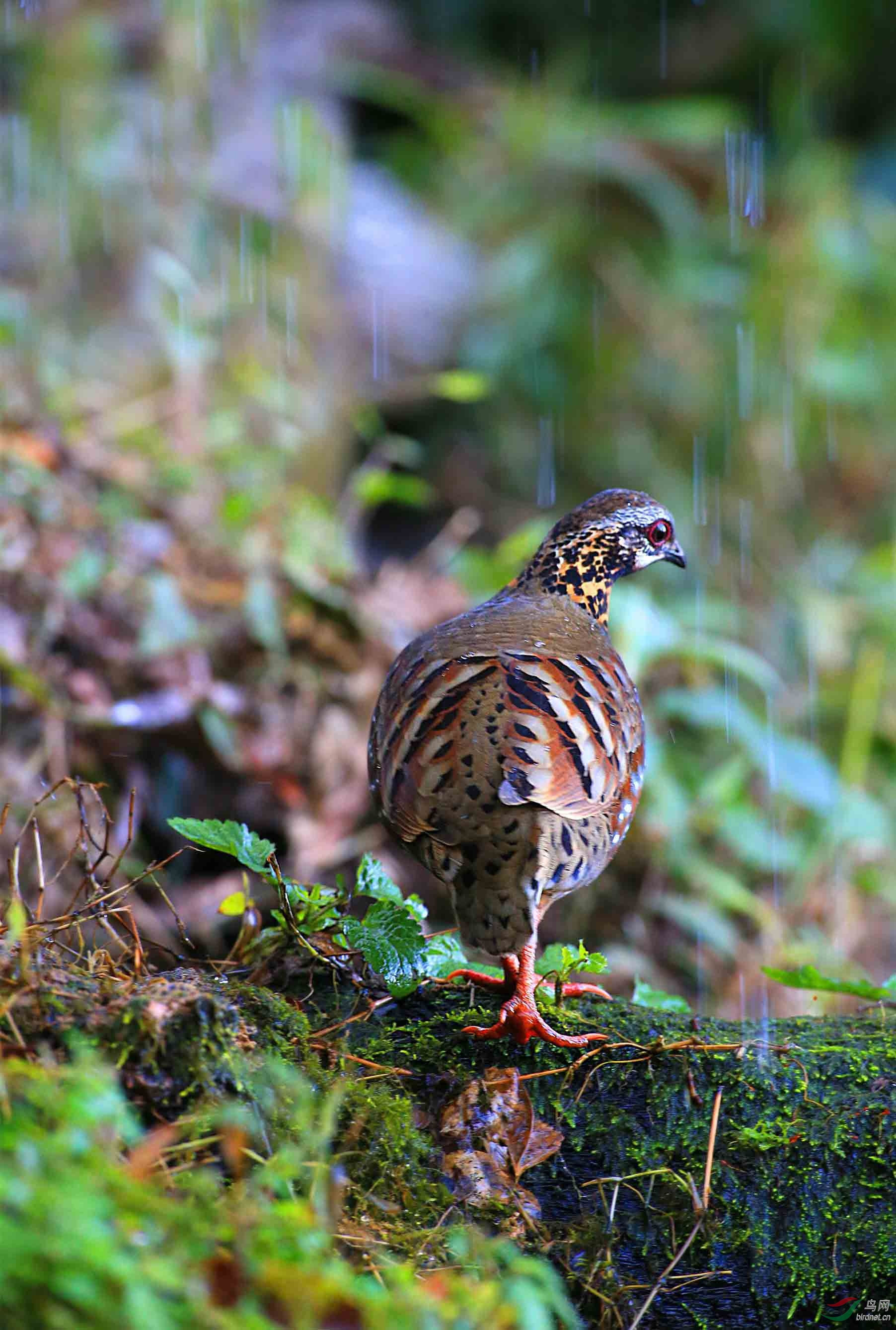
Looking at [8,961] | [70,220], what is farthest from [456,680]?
[70,220]

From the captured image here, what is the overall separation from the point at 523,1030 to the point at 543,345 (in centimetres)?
821

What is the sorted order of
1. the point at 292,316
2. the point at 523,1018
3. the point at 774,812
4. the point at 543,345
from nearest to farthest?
1. the point at 523,1018
2. the point at 774,812
3. the point at 292,316
4. the point at 543,345

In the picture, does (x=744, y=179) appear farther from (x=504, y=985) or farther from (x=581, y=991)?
(x=504, y=985)

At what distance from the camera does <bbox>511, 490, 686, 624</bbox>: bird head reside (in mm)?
3607

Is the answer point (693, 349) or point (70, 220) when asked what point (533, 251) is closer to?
point (693, 349)

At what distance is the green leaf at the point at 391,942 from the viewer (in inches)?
98.0

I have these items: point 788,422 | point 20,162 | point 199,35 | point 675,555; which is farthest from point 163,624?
point 199,35

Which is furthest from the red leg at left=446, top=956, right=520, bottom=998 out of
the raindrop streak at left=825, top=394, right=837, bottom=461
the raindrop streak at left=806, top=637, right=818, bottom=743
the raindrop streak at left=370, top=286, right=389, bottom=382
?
the raindrop streak at left=825, top=394, right=837, bottom=461

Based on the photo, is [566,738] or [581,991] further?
[581,991]

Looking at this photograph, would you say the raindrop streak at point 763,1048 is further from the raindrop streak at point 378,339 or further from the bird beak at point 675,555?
the raindrop streak at point 378,339

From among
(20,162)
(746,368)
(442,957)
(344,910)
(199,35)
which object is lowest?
(442,957)

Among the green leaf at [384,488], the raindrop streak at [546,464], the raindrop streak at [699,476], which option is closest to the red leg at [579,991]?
the green leaf at [384,488]

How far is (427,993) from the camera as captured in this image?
270 cm

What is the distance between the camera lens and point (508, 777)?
2.54 metres
